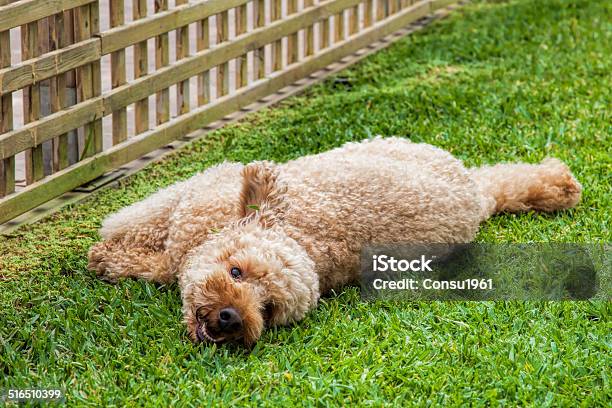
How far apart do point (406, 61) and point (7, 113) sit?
440cm

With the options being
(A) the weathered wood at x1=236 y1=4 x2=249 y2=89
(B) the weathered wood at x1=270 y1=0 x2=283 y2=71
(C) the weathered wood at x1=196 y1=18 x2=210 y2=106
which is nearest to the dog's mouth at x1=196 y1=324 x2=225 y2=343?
(C) the weathered wood at x1=196 y1=18 x2=210 y2=106

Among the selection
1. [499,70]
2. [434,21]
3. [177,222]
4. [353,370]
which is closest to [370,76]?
[499,70]

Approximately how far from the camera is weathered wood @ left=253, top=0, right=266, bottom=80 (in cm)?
765

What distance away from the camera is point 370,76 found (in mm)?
8523

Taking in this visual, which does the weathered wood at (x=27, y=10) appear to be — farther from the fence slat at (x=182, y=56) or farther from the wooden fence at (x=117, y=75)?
the fence slat at (x=182, y=56)

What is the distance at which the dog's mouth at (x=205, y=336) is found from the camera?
399cm

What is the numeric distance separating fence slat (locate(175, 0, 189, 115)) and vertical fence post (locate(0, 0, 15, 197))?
5.57 feet

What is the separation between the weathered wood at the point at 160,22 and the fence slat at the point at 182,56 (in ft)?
0.19

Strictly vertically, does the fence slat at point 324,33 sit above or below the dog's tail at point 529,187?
above

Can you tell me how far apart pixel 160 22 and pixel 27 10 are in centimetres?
132

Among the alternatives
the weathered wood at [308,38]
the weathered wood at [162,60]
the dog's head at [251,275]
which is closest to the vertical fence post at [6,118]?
the weathered wood at [162,60]

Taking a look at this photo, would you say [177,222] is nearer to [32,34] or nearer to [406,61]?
[32,34]

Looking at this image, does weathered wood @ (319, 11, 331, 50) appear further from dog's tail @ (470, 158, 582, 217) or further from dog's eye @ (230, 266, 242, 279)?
dog's eye @ (230, 266, 242, 279)

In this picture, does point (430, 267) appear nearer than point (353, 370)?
No
